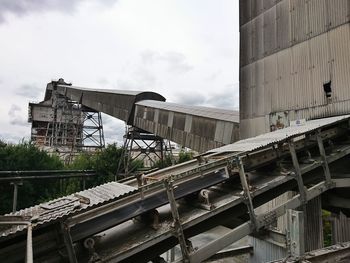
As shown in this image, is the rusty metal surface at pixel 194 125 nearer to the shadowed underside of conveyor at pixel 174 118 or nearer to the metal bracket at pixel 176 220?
the shadowed underside of conveyor at pixel 174 118

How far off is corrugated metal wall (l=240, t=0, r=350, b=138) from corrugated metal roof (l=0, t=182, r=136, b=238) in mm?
4950

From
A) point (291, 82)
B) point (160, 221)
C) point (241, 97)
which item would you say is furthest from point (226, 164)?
point (241, 97)

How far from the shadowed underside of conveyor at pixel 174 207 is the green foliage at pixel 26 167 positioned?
571 inches

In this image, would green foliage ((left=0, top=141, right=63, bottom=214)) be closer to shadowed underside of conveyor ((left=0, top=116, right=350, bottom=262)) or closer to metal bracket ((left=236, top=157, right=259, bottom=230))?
shadowed underside of conveyor ((left=0, top=116, right=350, bottom=262))

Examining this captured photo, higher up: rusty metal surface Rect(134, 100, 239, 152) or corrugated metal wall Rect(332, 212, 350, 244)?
rusty metal surface Rect(134, 100, 239, 152)

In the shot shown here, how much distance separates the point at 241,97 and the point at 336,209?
422 cm

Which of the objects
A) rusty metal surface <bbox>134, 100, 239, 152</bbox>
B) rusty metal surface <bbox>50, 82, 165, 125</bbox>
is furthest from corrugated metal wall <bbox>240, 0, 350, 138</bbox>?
rusty metal surface <bbox>50, 82, 165, 125</bbox>

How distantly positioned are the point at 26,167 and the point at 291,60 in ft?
64.5

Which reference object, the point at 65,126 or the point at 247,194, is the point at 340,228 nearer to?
the point at 247,194

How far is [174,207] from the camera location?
12.7 ft

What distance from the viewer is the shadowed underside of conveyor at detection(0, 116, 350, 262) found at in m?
3.42

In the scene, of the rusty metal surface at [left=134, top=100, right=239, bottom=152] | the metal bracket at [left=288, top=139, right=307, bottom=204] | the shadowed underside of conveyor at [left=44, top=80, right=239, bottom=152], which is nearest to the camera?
the metal bracket at [left=288, top=139, right=307, bottom=204]

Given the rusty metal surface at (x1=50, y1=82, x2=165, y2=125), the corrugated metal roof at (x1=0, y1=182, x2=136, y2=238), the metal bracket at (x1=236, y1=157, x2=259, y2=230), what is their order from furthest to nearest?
the rusty metal surface at (x1=50, y1=82, x2=165, y2=125)
the metal bracket at (x1=236, y1=157, x2=259, y2=230)
the corrugated metal roof at (x1=0, y1=182, x2=136, y2=238)

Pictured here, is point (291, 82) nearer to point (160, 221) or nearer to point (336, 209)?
point (336, 209)
